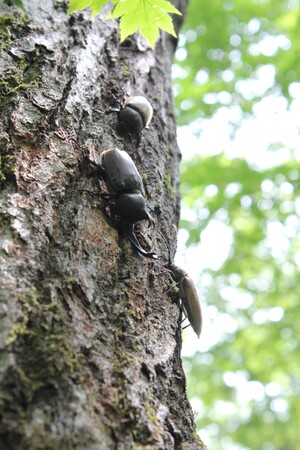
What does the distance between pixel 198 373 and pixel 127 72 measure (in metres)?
8.55

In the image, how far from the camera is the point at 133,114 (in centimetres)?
206

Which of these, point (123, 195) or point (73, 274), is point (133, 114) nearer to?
point (123, 195)

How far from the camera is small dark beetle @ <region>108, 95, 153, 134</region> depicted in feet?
6.74

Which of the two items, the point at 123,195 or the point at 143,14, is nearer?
the point at 123,195

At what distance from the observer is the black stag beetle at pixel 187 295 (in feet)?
6.25

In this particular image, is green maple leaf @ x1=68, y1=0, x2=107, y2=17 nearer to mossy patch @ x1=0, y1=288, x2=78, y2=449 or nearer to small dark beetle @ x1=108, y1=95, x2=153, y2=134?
small dark beetle @ x1=108, y1=95, x2=153, y2=134

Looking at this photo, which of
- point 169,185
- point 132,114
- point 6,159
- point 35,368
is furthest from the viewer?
point 169,185

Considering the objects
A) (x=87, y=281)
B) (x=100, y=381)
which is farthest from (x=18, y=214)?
(x=100, y=381)

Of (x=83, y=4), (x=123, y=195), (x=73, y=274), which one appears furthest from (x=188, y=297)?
(x=83, y=4)

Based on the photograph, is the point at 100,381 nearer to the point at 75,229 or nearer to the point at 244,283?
the point at 75,229

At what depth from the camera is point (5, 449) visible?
98 cm

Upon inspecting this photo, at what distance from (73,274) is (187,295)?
0.76 m

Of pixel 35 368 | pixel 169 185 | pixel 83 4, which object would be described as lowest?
pixel 35 368

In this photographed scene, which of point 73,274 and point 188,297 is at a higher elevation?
point 188,297
